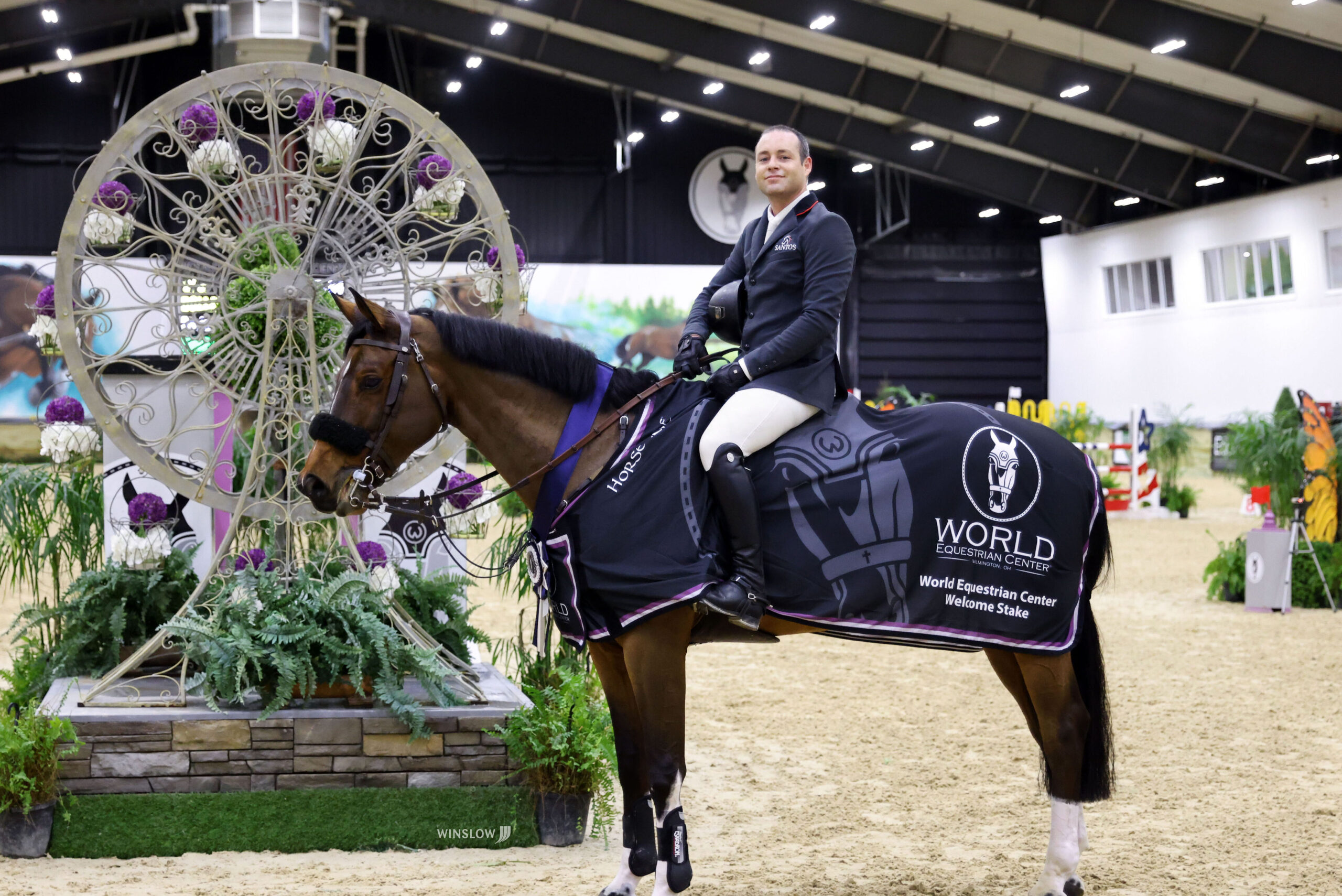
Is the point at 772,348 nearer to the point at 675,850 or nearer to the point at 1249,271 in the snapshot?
the point at 675,850

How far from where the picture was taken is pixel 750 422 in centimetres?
318

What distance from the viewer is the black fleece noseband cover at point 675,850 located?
311 centimetres

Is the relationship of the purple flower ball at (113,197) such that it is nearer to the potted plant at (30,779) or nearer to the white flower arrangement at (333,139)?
the white flower arrangement at (333,139)

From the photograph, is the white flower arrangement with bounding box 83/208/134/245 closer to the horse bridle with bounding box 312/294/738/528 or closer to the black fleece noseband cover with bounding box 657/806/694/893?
the horse bridle with bounding box 312/294/738/528

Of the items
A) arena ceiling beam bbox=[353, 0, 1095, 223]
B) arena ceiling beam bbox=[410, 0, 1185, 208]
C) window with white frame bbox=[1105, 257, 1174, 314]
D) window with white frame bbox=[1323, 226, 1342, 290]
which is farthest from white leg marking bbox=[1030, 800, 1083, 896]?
window with white frame bbox=[1105, 257, 1174, 314]

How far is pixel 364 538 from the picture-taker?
234 inches

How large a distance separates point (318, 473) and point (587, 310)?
779 inches

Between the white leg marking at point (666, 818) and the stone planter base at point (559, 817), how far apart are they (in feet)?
2.87

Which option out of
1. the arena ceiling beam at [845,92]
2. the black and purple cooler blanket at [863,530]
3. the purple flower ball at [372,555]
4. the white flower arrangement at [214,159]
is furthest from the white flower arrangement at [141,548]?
the arena ceiling beam at [845,92]

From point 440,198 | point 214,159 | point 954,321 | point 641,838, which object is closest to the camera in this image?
point 641,838

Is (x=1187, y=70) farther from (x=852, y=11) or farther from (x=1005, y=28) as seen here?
(x=852, y=11)

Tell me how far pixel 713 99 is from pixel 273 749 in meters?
18.3

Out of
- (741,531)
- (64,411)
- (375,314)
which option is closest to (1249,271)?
(741,531)

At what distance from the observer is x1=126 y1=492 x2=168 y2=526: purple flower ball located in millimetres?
4359
